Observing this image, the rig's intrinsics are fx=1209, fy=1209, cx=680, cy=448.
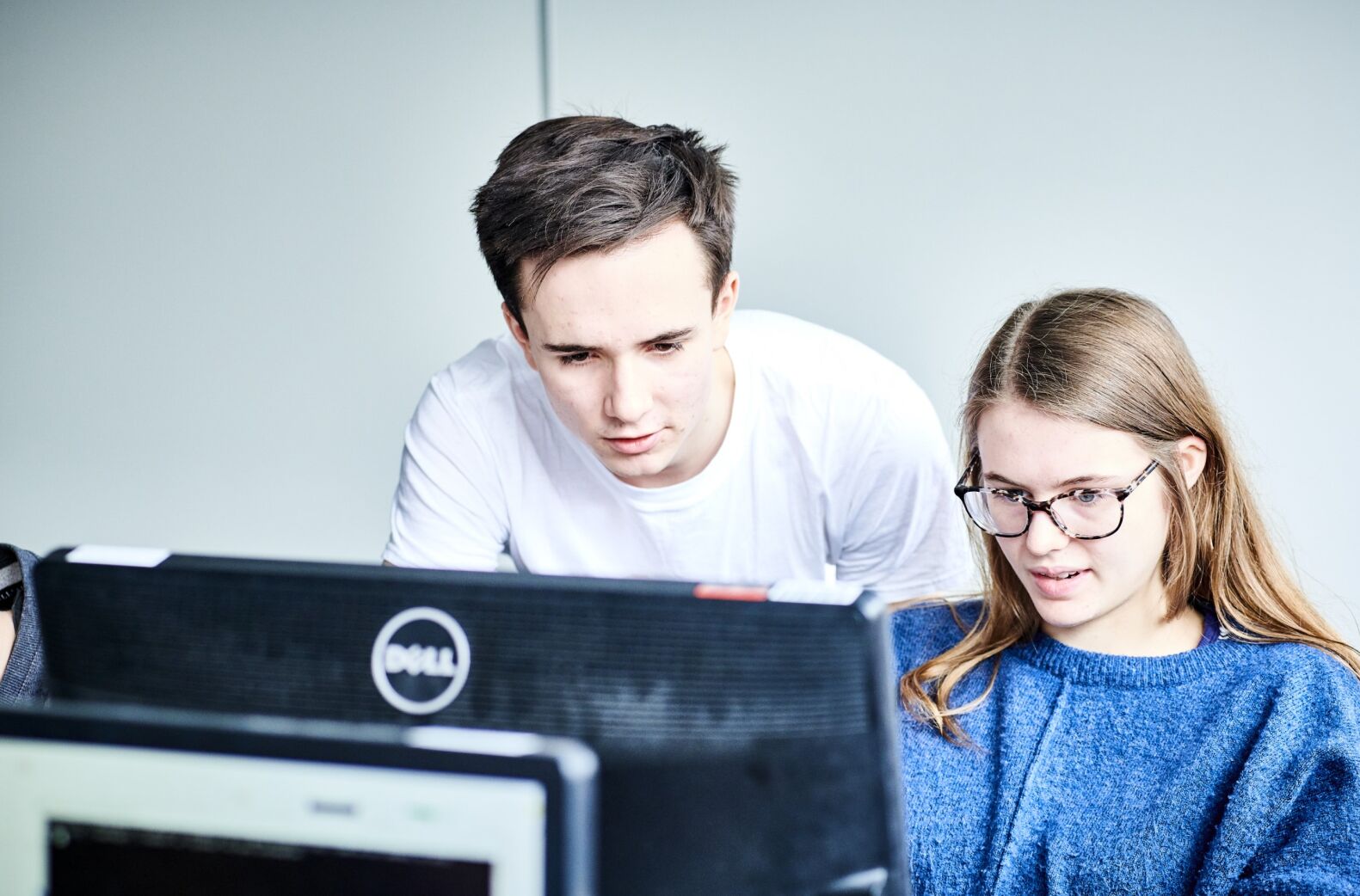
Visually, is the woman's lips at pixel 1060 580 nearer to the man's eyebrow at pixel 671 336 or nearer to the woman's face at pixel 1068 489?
the woman's face at pixel 1068 489

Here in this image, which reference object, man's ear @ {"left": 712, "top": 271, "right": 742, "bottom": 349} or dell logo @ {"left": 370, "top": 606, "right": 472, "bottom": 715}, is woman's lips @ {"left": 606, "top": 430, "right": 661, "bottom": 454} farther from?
dell logo @ {"left": 370, "top": 606, "right": 472, "bottom": 715}

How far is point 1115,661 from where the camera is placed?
4.52 feet

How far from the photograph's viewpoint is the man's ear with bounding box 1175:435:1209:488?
1375 millimetres

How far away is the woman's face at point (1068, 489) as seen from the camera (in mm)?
1316

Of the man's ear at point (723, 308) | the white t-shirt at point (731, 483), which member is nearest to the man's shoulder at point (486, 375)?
the white t-shirt at point (731, 483)

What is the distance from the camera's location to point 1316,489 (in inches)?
90.7

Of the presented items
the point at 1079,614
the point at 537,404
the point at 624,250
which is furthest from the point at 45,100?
the point at 1079,614

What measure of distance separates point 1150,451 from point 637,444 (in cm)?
58

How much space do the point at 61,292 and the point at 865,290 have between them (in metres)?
1.83

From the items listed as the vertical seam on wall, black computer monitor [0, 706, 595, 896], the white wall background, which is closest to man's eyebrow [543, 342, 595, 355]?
black computer monitor [0, 706, 595, 896]

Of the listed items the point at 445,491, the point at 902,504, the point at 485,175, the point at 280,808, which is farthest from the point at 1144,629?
the point at 485,175

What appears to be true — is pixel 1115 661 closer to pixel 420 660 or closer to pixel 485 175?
pixel 420 660

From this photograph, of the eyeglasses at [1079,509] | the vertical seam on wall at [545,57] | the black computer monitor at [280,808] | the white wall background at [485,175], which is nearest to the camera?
the black computer monitor at [280,808]

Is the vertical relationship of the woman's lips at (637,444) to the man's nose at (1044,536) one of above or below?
above
